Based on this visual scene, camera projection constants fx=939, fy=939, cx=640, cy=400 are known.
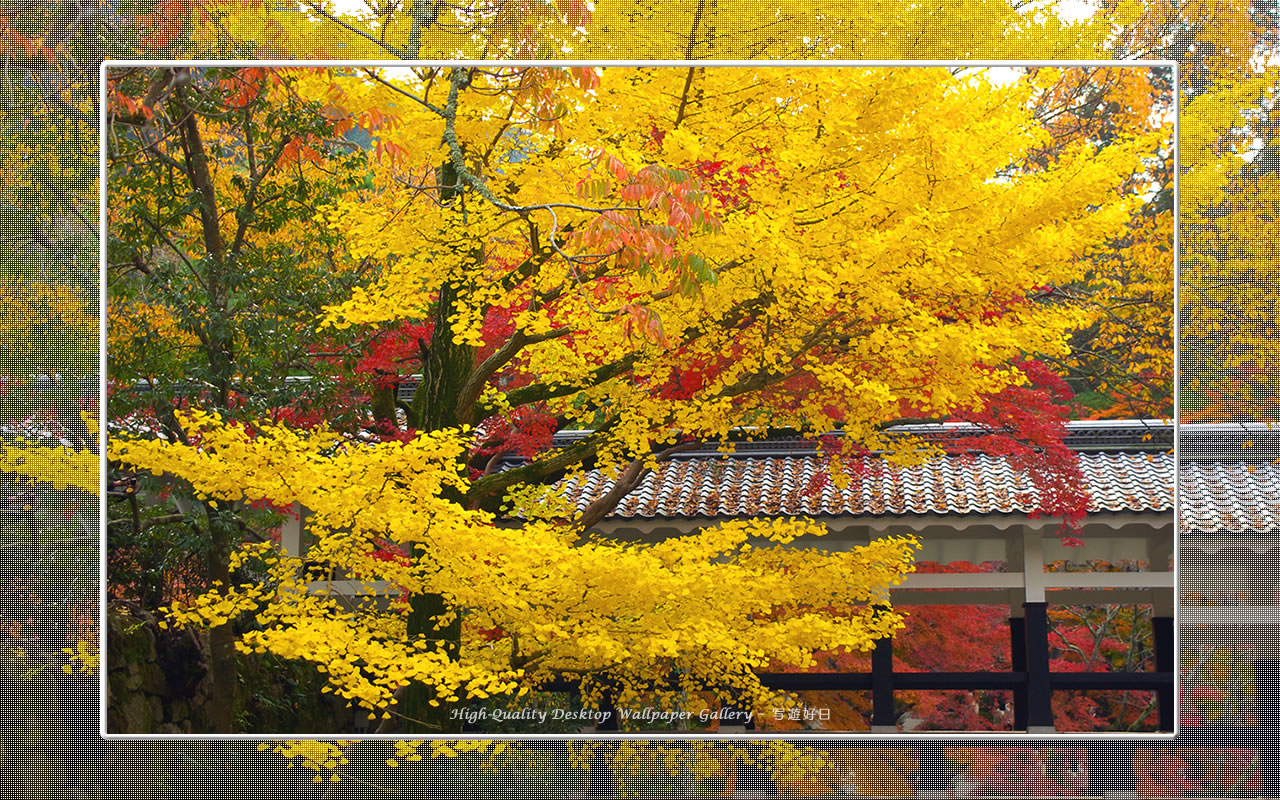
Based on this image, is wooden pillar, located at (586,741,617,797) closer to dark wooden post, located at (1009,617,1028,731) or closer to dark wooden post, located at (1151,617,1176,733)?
dark wooden post, located at (1009,617,1028,731)

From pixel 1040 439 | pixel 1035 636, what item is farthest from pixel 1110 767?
pixel 1040 439

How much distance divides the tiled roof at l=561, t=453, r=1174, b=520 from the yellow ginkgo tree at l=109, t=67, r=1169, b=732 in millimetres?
210

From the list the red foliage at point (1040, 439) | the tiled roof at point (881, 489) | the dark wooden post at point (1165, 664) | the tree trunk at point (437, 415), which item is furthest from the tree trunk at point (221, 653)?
the dark wooden post at point (1165, 664)

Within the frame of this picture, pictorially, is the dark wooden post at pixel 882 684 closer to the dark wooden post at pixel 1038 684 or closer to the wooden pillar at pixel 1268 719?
the dark wooden post at pixel 1038 684

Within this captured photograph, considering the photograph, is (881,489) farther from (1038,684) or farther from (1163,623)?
(1163,623)

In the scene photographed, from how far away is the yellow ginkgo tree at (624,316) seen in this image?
159 inches

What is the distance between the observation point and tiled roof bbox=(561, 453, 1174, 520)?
15.6 feet

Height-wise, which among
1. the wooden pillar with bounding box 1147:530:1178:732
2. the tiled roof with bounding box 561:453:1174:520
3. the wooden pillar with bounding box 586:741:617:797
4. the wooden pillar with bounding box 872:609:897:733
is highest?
the tiled roof with bounding box 561:453:1174:520

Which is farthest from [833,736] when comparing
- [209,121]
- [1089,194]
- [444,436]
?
[209,121]

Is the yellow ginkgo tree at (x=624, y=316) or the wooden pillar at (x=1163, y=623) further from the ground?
the yellow ginkgo tree at (x=624, y=316)

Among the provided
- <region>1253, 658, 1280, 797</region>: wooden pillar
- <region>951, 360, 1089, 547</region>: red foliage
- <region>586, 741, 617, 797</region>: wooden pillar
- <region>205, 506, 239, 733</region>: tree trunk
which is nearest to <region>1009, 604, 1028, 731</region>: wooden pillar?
<region>951, 360, 1089, 547</region>: red foliage

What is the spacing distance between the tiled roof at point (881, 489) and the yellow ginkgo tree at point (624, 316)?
0.21 m

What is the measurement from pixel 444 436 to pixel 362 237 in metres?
1.10

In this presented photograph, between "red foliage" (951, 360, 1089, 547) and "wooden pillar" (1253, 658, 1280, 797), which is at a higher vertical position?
"red foliage" (951, 360, 1089, 547)
